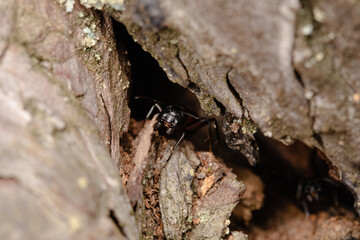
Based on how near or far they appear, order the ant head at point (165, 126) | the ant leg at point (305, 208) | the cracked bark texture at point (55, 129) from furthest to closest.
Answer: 1. the ant leg at point (305, 208)
2. the ant head at point (165, 126)
3. the cracked bark texture at point (55, 129)

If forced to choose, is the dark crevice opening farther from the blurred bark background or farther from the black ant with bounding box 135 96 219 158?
the black ant with bounding box 135 96 219 158

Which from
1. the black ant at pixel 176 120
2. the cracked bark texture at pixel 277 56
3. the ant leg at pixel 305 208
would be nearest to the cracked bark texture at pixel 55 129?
the cracked bark texture at pixel 277 56

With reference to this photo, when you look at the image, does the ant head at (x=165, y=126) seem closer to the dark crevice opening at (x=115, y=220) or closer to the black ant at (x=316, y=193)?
the dark crevice opening at (x=115, y=220)

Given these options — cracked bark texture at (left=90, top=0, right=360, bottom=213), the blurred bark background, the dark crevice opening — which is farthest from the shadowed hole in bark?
the dark crevice opening

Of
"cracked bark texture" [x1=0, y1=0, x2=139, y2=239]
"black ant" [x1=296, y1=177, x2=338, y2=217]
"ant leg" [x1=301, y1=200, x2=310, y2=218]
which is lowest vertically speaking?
"cracked bark texture" [x1=0, y1=0, x2=139, y2=239]

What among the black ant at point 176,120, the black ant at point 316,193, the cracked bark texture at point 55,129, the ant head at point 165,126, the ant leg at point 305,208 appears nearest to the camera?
the cracked bark texture at point 55,129

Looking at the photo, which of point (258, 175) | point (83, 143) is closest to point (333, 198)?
point (258, 175)

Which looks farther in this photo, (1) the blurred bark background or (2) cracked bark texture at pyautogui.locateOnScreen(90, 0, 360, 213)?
(2) cracked bark texture at pyautogui.locateOnScreen(90, 0, 360, 213)
